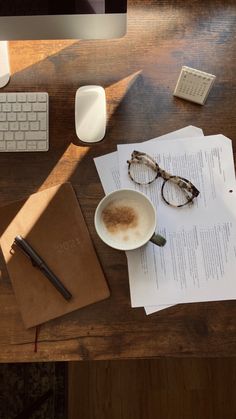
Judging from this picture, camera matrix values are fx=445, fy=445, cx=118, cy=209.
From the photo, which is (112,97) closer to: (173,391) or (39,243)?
(39,243)

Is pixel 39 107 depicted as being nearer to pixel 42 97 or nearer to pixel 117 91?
pixel 42 97

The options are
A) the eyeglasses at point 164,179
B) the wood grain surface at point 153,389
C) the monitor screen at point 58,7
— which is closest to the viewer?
the monitor screen at point 58,7

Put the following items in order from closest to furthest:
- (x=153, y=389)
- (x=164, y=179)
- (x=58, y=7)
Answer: (x=58, y=7)
(x=164, y=179)
(x=153, y=389)

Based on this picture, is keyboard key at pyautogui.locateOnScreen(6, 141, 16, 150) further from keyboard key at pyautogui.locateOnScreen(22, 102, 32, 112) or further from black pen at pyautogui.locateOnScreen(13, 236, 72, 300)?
black pen at pyautogui.locateOnScreen(13, 236, 72, 300)

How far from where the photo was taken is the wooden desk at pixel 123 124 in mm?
812

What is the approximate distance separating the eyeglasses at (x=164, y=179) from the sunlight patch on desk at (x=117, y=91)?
0.12 m

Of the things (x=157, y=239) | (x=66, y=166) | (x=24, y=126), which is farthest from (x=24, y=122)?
(x=157, y=239)

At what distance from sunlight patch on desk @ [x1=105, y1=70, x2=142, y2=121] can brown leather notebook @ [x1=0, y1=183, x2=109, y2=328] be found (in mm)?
198

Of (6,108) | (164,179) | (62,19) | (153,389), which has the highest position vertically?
(62,19)

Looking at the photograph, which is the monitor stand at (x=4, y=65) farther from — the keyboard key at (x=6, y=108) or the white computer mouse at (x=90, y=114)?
the white computer mouse at (x=90, y=114)

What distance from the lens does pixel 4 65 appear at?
0.94 meters

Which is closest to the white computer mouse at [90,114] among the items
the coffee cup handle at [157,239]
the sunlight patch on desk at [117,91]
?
the sunlight patch on desk at [117,91]

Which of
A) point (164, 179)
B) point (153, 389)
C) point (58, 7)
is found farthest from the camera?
point (153, 389)

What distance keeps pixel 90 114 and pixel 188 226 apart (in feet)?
0.99
